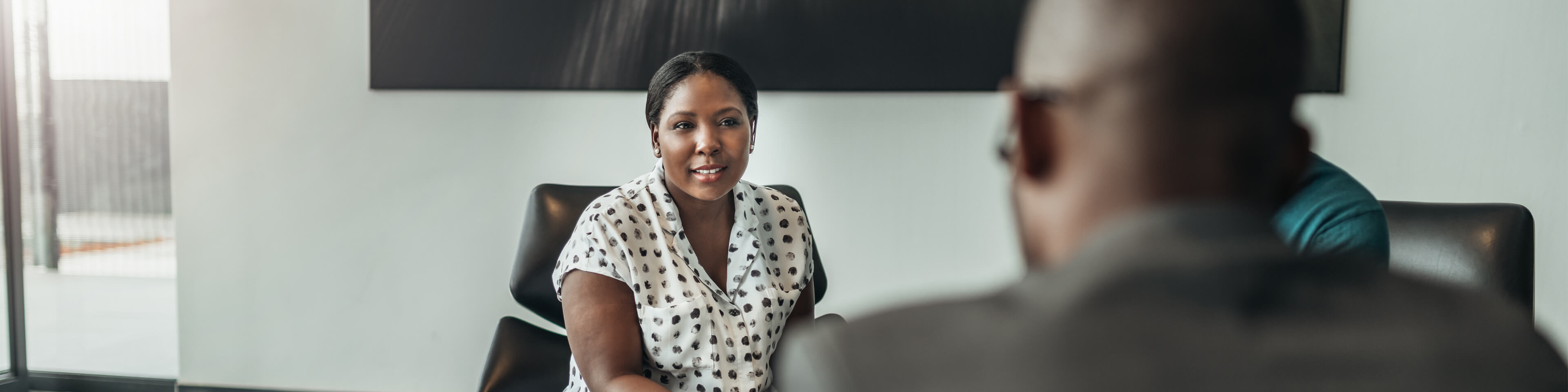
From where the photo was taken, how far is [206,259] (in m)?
2.77

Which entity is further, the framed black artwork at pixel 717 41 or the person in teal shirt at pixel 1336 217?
the framed black artwork at pixel 717 41

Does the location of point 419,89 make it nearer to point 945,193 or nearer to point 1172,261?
point 945,193

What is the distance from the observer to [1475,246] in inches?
59.6

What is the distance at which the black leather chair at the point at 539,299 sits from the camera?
1.76m

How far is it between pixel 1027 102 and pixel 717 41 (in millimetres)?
2162

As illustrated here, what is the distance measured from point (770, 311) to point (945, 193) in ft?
3.28

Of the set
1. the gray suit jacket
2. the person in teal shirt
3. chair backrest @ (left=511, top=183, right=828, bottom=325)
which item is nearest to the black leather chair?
chair backrest @ (left=511, top=183, right=828, bottom=325)

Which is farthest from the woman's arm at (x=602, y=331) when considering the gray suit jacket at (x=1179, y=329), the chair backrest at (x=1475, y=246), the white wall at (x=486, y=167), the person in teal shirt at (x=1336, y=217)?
the chair backrest at (x=1475, y=246)

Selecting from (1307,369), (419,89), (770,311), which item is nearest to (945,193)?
(770,311)

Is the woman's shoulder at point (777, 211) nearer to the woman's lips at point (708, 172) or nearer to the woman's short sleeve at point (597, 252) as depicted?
the woman's lips at point (708, 172)

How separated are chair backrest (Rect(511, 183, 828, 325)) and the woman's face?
0.26 meters

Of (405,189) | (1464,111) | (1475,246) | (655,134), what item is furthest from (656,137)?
(1464,111)

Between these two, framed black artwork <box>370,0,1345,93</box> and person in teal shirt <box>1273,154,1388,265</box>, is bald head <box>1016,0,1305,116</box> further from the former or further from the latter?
framed black artwork <box>370,0,1345,93</box>

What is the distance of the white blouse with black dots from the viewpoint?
1.47 m
